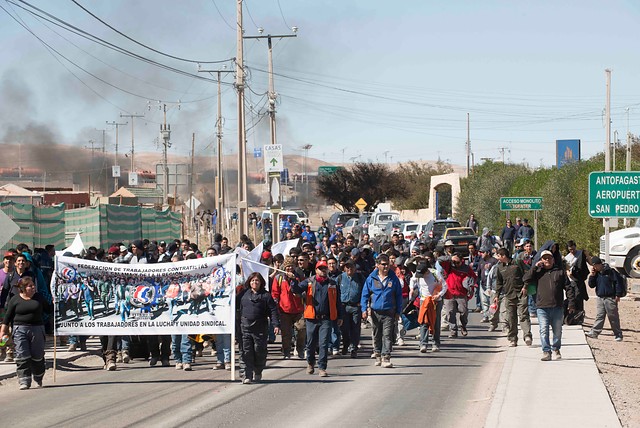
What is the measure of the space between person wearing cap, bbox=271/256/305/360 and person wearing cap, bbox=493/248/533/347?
13.1 ft

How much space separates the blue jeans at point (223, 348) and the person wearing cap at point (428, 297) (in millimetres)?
3856

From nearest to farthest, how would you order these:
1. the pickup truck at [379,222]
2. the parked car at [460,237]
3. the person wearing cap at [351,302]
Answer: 1. the person wearing cap at [351,302]
2. the parked car at [460,237]
3. the pickup truck at [379,222]

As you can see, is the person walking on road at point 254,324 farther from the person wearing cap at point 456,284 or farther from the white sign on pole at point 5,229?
the person wearing cap at point 456,284

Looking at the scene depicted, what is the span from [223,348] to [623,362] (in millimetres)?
7588

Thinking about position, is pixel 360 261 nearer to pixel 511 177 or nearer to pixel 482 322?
pixel 482 322

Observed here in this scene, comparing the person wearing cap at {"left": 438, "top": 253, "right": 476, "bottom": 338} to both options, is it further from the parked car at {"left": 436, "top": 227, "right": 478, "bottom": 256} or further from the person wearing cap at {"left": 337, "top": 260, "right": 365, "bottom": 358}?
the parked car at {"left": 436, "top": 227, "right": 478, "bottom": 256}

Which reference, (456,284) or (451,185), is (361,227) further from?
(456,284)

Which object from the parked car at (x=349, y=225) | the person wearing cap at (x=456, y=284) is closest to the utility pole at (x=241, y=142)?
the person wearing cap at (x=456, y=284)

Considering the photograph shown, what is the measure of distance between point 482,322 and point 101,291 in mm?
11395

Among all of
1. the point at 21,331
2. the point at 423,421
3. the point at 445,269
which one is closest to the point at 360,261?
the point at 445,269

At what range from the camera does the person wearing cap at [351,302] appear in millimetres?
18422

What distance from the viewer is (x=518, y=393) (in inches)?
538

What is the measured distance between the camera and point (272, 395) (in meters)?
14.1

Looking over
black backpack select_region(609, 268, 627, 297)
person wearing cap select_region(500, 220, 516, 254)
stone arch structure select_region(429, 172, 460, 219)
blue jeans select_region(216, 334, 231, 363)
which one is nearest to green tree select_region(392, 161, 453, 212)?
stone arch structure select_region(429, 172, 460, 219)
